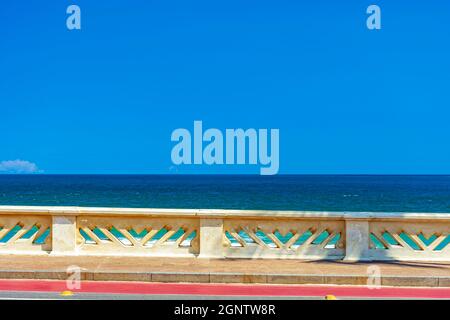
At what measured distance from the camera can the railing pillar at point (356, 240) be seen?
37.7 ft

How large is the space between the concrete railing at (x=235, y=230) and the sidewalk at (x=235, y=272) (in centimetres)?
48

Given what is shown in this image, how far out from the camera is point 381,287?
389 inches

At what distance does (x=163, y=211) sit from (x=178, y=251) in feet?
2.95

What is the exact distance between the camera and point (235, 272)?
33.3ft

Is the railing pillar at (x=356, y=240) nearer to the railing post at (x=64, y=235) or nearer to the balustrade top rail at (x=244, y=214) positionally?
the balustrade top rail at (x=244, y=214)

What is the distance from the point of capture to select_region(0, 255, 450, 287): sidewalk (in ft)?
32.7

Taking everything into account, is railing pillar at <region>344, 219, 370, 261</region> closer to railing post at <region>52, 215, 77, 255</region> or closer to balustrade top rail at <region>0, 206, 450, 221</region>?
balustrade top rail at <region>0, 206, 450, 221</region>

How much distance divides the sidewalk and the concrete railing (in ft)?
1.58

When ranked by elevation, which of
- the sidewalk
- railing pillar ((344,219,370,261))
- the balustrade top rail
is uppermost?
the balustrade top rail


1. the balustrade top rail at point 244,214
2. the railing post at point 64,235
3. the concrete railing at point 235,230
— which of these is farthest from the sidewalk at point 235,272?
the balustrade top rail at point 244,214

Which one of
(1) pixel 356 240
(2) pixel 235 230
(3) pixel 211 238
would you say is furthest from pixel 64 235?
(1) pixel 356 240

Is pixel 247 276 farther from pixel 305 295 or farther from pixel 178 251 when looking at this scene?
pixel 178 251

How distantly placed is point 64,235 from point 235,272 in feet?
12.5

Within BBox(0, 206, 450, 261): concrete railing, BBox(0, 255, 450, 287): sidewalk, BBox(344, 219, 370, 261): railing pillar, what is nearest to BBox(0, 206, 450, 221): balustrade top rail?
BBox(0, 206, 450, 261): concrete railing
